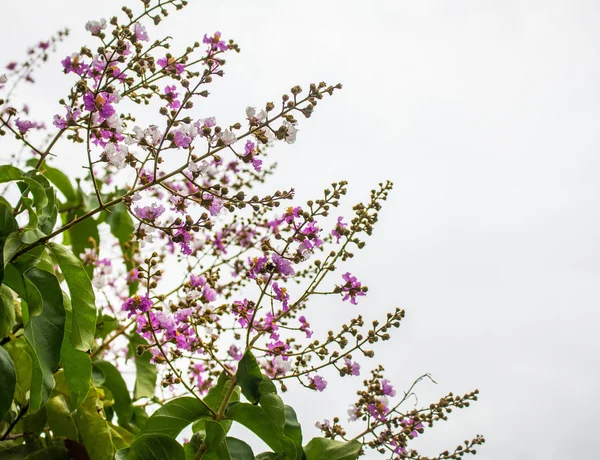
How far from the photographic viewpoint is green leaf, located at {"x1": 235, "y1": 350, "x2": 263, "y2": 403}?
1.72 m

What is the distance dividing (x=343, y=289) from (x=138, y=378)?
143cm

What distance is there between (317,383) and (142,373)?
52.0 inches

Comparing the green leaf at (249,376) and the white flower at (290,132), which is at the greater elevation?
the white flower at (290,132)

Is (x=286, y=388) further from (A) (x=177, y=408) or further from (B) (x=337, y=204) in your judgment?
(B) (x=337, y=204)

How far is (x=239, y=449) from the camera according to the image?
1.73 meters

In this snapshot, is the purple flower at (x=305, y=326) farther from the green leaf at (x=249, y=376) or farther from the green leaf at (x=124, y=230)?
the green leaf at (x=124, y=230)

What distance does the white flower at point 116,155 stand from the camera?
1.72 metres

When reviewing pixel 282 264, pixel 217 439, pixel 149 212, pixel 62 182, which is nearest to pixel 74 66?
pixel 149 212

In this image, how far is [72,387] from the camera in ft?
5.69

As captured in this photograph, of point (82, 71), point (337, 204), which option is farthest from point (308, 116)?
point (82, 71)

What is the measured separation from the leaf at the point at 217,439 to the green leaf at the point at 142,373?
1267mm

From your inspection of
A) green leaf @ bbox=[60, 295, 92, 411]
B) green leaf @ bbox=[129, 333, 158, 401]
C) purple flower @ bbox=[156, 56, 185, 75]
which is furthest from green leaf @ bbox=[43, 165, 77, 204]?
green leaf @ bbox=[60, 295, 92, 411]

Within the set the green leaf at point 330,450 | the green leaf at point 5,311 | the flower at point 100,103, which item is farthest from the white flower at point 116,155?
the green leaf at point 330,450

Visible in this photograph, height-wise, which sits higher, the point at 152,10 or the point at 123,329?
the point at 152,10
